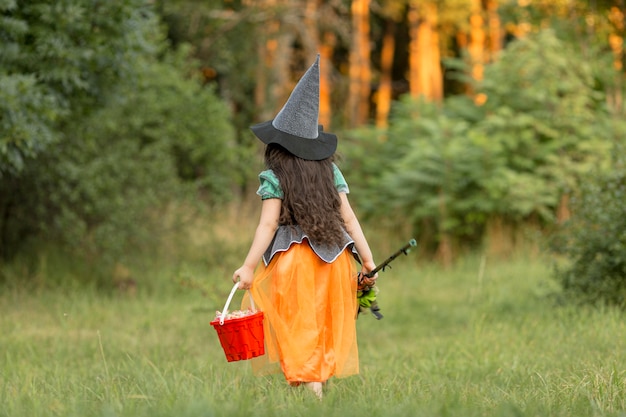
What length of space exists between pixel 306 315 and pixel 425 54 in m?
21.6

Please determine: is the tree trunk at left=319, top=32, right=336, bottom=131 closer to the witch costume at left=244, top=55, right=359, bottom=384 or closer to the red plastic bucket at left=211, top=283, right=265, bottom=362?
the witch costume at left=244, top=55, right=359, bottom=384

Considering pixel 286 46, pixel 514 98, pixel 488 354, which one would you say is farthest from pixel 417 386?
pixel 286 46

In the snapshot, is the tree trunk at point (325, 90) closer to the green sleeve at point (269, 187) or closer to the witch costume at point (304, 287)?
the witch costume at point (304, 287)

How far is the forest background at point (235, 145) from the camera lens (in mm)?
9086

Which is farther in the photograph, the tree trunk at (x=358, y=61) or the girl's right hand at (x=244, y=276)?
the tree trunk at (x=358, y=61)

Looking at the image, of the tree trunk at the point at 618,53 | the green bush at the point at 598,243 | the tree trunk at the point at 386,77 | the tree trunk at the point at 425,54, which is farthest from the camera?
the tree trunk at the point at 386,77

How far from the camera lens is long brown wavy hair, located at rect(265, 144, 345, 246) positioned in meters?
5.36

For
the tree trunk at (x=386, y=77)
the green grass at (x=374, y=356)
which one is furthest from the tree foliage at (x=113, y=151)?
the tree trunk at (x=386, y=77)

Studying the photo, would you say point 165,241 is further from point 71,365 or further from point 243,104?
point 243,104

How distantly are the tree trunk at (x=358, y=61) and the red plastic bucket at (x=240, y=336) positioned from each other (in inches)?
770

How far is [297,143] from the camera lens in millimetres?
5520

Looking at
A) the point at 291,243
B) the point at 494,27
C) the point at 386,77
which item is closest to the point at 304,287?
the point at 291,243

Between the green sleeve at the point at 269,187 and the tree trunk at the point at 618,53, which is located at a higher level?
the tree trunk at the point at 618,53

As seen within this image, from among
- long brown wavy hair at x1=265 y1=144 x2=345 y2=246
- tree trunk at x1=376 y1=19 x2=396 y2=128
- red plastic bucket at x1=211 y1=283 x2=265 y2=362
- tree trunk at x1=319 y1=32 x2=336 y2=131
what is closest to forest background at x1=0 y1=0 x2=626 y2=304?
tree trunk at x1=319 y1=32 x2=336 y2=131
